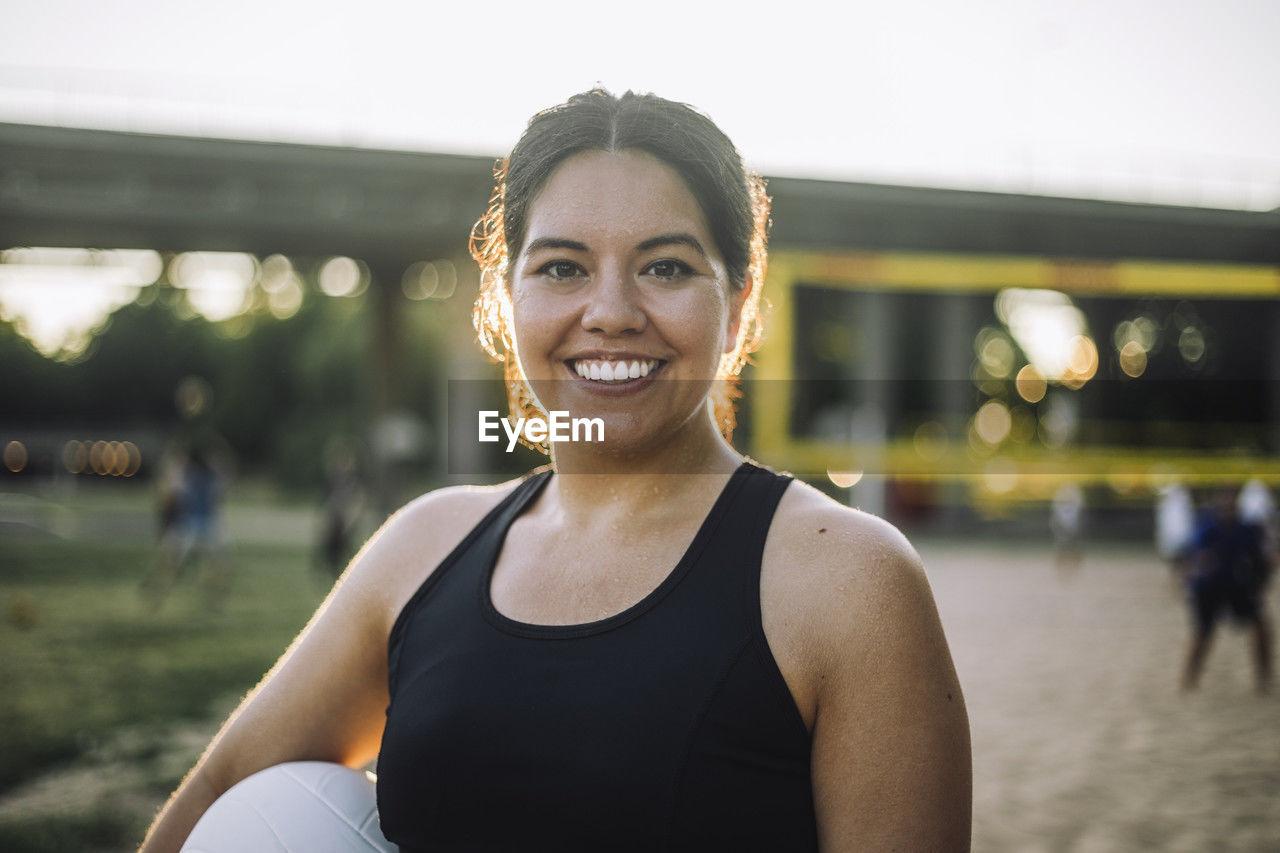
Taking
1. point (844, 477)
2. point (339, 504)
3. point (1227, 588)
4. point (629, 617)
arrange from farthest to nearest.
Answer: point (844, 477)
point (339, 504)
point (1227, 588)
point (629, 617)

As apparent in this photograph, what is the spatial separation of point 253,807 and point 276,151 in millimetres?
24560

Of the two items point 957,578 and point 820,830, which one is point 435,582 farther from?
point 957,578

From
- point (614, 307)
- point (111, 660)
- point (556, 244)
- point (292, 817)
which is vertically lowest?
point (111, 660)

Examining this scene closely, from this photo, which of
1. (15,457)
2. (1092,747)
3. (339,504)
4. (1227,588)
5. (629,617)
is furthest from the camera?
(15,457)

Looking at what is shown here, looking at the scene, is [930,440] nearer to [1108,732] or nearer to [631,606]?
[1108,732]

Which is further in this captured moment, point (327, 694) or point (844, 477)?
point (844, 477)

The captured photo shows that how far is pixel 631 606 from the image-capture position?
1.43 m

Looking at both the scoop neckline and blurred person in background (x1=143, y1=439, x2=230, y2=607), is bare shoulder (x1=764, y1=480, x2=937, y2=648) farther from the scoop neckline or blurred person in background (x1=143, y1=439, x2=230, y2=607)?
blurred person in background (x1=143, y1=439, x2=230, y2=607)

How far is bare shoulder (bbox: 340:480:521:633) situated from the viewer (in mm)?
1701

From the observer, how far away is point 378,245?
24469 millimetres

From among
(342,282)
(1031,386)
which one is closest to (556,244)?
(342,282)

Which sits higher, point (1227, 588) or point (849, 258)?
point (849, 258)

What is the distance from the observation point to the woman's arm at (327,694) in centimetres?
173

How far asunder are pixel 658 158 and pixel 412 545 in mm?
810
